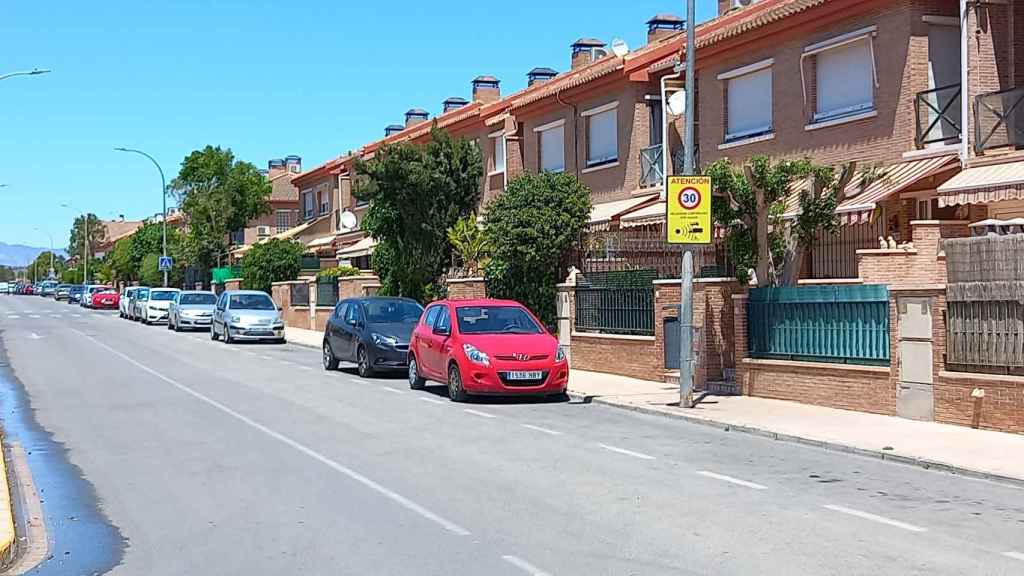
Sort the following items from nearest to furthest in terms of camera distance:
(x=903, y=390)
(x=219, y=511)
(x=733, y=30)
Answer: (x=219, y=511), (x=903, y=390), (x=733, y=30)

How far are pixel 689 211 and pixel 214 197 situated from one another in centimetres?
5252

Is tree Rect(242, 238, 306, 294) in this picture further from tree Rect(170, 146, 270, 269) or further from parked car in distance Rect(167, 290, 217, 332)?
tree Rect(170, 146, 270, 269)

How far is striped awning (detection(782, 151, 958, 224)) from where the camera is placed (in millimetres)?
19672

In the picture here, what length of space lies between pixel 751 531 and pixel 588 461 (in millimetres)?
3850

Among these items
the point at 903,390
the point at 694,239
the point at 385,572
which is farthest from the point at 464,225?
the point at 385,572

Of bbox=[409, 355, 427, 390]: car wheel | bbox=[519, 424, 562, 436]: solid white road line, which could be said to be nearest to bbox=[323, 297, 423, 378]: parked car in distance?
bbox=[409, 355, 427, 390]: car wheel

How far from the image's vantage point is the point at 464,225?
107 feet

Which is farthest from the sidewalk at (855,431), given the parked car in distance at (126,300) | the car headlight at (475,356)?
the parked car in distance at (126,300)

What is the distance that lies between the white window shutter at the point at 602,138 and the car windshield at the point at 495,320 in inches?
461

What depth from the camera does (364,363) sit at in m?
24.1

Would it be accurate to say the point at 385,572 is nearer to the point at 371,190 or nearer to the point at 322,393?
the point at 322,393

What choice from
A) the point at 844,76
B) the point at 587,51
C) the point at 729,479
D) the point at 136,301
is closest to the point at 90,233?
the point at 136,301

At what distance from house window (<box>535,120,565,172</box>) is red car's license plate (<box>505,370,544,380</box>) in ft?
51.8

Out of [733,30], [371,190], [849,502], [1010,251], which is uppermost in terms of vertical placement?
[733,30]
